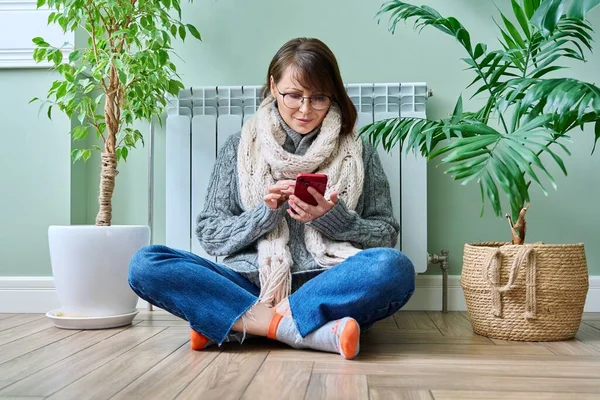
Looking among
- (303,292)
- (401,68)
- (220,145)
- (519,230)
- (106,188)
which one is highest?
(401,68)

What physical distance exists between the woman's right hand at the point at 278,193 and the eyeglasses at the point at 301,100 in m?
0.27

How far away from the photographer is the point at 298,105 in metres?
1.74

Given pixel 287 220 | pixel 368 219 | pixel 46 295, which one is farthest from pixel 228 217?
pixel 46 295

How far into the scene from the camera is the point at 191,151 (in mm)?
2176

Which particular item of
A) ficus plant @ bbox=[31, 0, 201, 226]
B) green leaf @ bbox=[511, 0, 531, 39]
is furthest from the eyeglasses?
green leaf @ bbox=[511, 0, 531, 39]

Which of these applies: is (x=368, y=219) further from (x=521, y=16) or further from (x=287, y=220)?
(x=521, y=16)

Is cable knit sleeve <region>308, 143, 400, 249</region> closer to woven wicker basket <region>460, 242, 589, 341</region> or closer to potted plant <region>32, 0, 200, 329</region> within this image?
woven wicker basket <region>460, 242, 589, 341</region>

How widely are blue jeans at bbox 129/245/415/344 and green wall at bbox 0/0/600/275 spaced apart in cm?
81

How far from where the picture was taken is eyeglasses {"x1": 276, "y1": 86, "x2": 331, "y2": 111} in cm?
173

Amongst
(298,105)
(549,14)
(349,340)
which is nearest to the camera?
(549,14)

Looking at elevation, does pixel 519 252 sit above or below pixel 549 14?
below

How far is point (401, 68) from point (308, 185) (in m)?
0.91

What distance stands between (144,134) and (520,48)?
1295 millimetres

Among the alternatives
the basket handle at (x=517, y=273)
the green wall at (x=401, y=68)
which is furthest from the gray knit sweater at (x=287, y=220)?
the green wall at (x=401, y=68)
